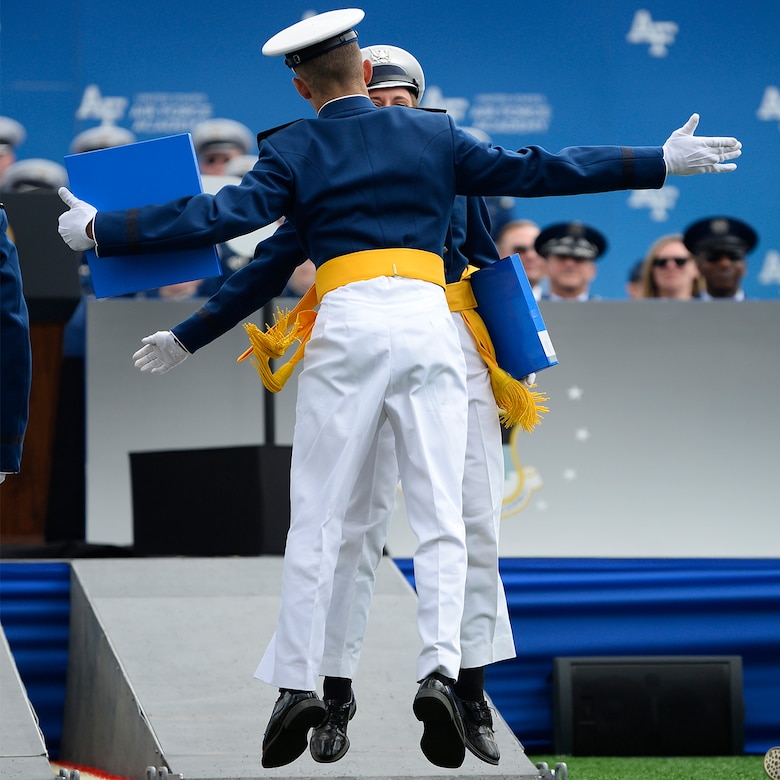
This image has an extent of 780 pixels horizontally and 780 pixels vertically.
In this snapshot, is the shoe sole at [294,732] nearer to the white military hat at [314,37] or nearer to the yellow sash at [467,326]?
the yellow sash at [467,326]

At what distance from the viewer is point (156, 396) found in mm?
7035

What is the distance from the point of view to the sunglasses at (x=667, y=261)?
6656mm

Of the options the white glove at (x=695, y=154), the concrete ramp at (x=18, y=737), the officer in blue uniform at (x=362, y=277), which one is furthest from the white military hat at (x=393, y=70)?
the concrete ramp at (x=18, y=737)

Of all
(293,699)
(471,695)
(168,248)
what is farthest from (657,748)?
(168,248)

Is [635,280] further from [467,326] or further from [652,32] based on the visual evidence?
[467,326]

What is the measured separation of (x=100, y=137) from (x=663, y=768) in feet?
12.3

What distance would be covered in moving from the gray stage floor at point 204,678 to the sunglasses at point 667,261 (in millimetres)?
2349

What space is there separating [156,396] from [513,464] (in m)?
1.83

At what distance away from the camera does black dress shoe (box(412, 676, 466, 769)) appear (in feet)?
9.32

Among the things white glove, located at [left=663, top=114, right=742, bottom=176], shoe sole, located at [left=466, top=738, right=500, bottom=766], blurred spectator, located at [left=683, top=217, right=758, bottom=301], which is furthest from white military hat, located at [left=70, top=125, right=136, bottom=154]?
shoe sole, located at [left=466, top=738, right=500, bottom=766]

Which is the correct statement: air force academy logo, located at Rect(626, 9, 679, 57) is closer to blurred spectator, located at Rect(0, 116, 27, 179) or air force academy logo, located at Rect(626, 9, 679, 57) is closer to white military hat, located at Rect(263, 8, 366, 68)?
blurred spectator, located at Rect(0, 116, 27, 179)

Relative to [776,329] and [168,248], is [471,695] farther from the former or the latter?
[776,329]

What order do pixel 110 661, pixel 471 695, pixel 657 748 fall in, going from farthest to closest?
pixel 657 748, pixel 110 661, pixel 471 695

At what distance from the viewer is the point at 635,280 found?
22.0ft
